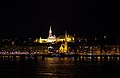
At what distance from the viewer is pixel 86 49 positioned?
131 meters

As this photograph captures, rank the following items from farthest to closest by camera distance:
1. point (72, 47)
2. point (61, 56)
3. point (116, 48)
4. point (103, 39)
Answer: point (103, 39) → point (72, 47) → point (116, 48) → point (61, 56)

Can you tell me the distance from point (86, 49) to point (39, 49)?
2020cm

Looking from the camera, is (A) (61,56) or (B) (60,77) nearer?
(B) (60,77)

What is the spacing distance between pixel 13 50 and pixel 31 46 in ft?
37.9

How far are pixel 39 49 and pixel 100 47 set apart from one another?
2461cm

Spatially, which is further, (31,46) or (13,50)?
(31,46)

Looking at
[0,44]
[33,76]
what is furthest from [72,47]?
[33,76]

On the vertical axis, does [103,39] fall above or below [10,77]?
above

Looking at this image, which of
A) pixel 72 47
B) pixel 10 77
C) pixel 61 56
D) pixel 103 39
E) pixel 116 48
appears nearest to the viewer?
pixel 10 77

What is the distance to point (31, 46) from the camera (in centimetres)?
15162

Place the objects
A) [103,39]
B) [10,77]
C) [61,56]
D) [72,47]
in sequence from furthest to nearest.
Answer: [103,39]
[72,47]
[61,56]
[10,77]

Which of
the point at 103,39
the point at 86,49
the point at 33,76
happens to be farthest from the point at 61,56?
the point at 33,76

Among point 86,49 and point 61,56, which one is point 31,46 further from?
point 61,56

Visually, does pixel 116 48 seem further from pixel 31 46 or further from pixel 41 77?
pixel 41 77
